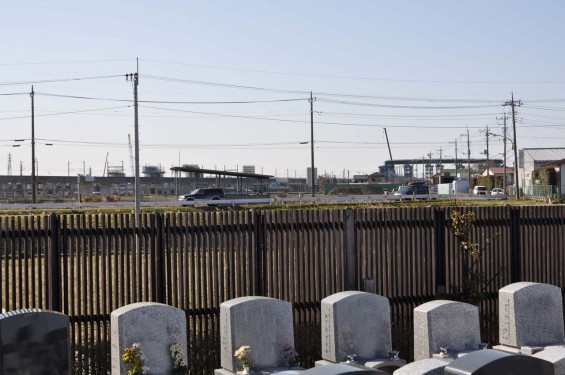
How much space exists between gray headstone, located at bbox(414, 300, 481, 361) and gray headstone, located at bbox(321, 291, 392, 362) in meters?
0.49

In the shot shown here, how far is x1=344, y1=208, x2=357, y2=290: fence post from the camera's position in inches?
534

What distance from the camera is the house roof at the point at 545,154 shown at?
2867 inches

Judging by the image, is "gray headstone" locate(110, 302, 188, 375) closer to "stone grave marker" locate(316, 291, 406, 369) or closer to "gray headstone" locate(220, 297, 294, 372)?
"gray headstone" locate(220, 297, 294, 372)

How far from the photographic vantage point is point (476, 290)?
14125 mm

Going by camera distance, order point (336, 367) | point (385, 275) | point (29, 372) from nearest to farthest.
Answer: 1. point (336, 367)
2. point (29, 372)
3. point (385, 275)

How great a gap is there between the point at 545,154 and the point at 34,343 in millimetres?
70474

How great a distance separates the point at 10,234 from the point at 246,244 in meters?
3.59

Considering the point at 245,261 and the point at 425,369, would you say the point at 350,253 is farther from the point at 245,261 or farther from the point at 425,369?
the point at 425,369

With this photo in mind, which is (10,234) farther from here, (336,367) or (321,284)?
(336,367)

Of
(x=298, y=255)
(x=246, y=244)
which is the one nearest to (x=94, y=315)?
(x=246, y=244)

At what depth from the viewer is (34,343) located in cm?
889

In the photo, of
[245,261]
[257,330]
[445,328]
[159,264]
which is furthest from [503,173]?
[257,330]

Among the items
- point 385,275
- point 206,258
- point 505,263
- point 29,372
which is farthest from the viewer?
point 505,263

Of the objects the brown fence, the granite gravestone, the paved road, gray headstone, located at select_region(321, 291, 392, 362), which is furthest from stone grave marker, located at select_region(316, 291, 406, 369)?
the paved road
